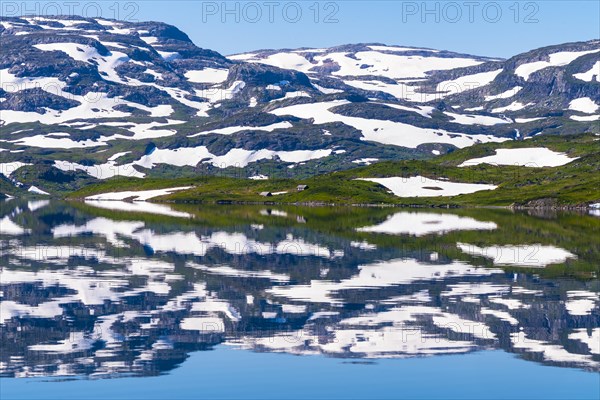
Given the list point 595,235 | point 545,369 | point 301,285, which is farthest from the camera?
point 595,235

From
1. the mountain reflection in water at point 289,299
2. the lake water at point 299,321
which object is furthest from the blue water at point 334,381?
the mountain reflection in water at point 289,299

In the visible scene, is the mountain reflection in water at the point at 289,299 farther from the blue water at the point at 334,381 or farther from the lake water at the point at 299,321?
the blue water at the point at 334,381

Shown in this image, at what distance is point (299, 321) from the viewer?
56.7m

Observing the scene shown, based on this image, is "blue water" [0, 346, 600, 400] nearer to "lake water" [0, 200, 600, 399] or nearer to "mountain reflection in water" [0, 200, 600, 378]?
Result: "lake water" [0, 200, 600, 399]

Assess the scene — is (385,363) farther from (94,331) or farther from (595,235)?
(595,235)

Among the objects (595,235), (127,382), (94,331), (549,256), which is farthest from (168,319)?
(595,235)

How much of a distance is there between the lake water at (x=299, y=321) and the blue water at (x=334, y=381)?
0.10 metres

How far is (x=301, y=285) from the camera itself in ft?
244

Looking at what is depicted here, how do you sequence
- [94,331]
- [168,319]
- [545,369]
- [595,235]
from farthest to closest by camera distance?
[595,235] < [168,319] < [94,331] < [545,369]

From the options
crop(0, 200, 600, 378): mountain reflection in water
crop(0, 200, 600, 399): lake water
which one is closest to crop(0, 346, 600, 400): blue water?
crop(0, 200, 600, 399): lake water

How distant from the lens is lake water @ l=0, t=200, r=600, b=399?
4194 cm

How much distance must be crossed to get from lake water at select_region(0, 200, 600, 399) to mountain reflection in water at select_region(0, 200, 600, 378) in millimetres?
165

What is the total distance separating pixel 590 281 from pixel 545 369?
1331 inches

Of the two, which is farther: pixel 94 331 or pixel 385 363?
pixel 94 331
